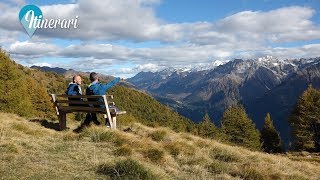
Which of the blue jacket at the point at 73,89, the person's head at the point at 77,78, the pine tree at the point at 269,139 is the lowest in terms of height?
the pine tree at the point at 269,139

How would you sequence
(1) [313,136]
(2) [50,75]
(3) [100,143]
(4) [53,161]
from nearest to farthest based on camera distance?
(4) [53,161]
(3) [100,143]
(1) [313,136]
(2) [50,75]

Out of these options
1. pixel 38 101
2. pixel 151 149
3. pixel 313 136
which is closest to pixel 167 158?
pixel 151 149

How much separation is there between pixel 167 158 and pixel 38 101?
53.8 meters

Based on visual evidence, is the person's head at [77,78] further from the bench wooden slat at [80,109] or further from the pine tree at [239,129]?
the pine tree at [239,129]

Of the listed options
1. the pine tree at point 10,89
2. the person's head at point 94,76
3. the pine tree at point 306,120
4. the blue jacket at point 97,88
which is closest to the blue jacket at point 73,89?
the blue jacket at point 97,88

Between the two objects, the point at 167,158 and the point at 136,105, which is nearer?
the point at 167,158

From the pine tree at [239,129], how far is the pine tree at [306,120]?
8.95m

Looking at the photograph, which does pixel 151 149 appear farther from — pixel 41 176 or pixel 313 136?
pixel 313 136

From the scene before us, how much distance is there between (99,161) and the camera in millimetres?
9078

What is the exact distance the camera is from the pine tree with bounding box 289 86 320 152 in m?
63.0

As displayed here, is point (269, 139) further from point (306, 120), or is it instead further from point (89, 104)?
point (89, 104)

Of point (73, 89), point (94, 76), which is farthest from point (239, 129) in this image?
point (94, 76)

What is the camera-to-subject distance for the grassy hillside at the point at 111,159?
8.09m

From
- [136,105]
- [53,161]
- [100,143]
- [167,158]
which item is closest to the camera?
[53,161]
